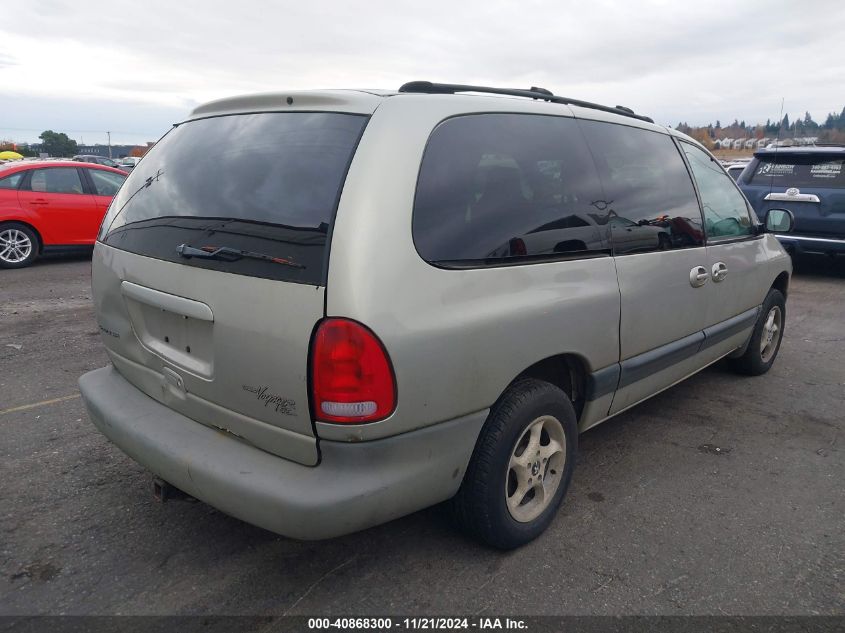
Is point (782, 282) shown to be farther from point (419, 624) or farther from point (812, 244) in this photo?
point (812, 244)

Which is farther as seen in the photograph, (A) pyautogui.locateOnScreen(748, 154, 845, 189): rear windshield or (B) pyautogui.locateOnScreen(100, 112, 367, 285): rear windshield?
(A) pyautogui.locateOnScreen(748, 154, 845, 189): rear windshield

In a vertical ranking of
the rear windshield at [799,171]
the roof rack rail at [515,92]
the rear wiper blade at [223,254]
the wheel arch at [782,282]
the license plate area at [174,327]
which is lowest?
the wheel arch at [782,282]

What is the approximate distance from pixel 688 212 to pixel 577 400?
1.38 metres

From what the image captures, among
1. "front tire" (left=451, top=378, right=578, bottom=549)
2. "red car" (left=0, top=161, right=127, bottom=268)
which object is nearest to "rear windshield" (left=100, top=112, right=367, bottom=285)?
"front tire" (left=451, top=378, right=578, bottom=549)

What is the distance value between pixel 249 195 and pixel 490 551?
1.70 m

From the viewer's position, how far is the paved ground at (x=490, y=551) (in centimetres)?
246

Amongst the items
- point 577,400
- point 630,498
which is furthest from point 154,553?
point 630,498

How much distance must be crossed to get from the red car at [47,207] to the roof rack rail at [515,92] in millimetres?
7748

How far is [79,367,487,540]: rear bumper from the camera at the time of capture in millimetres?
2148

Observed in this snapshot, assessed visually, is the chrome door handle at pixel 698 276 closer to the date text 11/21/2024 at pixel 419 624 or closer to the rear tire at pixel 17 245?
the date text 11/21/2024 at pixel 419 624

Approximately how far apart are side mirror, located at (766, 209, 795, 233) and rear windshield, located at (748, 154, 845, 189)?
16.5ft

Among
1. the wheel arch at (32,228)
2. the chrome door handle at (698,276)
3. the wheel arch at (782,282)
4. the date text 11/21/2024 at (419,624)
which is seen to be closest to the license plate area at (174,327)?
the date text 11/21/2024 at (419,624)

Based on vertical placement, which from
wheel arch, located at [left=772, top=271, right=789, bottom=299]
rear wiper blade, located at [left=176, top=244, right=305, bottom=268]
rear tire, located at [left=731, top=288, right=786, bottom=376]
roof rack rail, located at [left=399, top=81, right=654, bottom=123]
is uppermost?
roof rack rail, located at [left=399, top=81, right=654, bottom=123]

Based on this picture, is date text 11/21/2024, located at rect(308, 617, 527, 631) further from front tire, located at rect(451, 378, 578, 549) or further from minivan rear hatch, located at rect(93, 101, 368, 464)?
minivan rear hatch, located at rect(93, 101, 368, 464)
